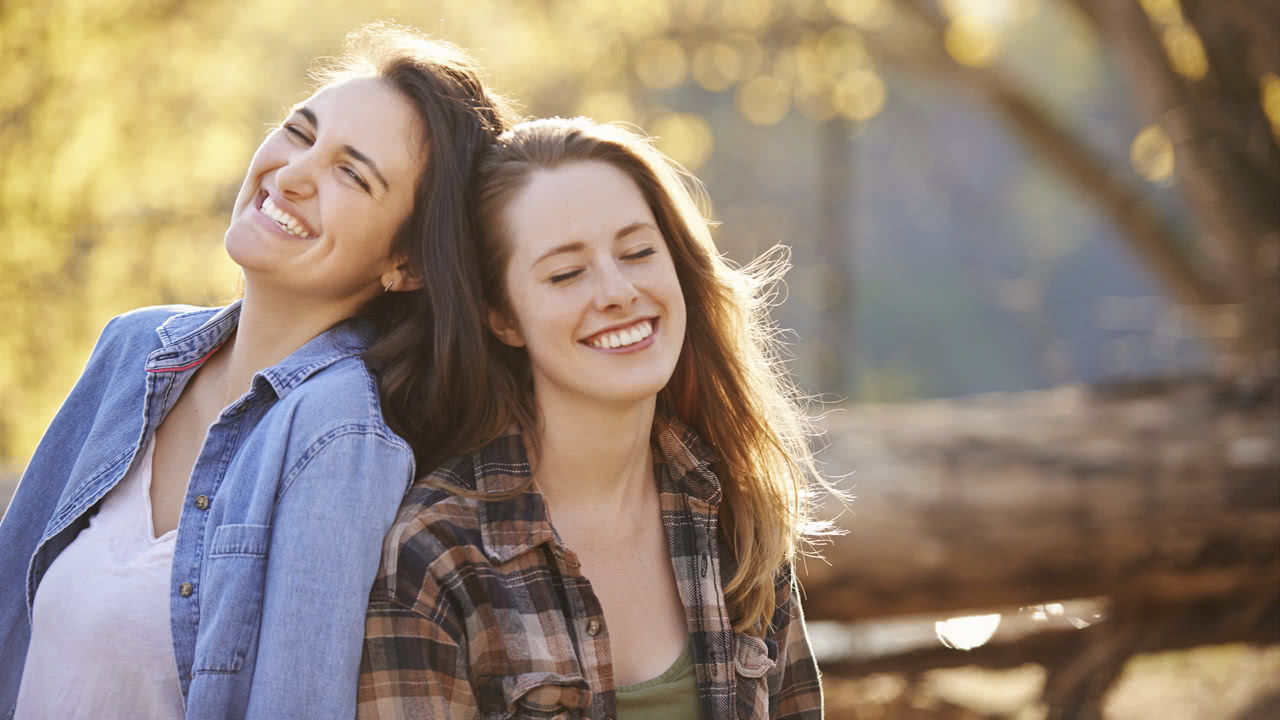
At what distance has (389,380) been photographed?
7.27ft

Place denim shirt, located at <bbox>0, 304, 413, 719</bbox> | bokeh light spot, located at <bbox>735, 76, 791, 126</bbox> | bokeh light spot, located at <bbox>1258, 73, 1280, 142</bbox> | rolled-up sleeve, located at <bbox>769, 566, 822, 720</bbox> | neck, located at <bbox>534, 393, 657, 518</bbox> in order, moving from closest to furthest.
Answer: denim shirt, located at <bbox>0, 304, 413, 719</bbox> → neck, located at <bbox>534, 393, 657, 518</bbox> → rolled-up sleeve, located at <bbox>769, 566, 822, 720</bbox> → bokeh light spot, located at <bbox>1258, 73, 1280, 142</bbox> → bokeh light spot, located at <bbox>735, 76, 791, 126</bbox>

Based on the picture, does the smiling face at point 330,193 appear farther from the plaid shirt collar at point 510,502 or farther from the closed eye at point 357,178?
the plaid shirt collar at point 510,502

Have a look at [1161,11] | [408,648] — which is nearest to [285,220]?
[408,648]

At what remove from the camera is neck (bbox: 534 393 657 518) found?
7.47ft

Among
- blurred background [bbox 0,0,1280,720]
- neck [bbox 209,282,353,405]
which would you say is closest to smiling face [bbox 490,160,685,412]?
neck [bbox 209,282,353,405]

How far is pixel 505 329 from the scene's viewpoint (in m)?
2.31

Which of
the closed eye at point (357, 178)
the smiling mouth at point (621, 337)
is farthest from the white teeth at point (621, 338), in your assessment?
the closed eye at point (357, 178)

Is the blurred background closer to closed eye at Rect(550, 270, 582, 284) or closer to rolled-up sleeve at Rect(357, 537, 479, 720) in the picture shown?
closed eye at Rect(550, 270, 582, 284)

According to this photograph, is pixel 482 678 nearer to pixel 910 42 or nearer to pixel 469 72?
pixel 469 72

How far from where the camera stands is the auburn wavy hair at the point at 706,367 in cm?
229

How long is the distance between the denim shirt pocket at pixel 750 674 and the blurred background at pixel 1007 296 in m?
1.25

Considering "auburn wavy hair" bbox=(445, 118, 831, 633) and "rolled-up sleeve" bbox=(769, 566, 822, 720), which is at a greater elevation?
"auburn wavy hair" bbox=(445, 118, 831, 633)

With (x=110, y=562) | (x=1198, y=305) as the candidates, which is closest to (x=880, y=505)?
(x=110, y=562)

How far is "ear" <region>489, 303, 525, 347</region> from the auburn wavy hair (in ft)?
0.08
